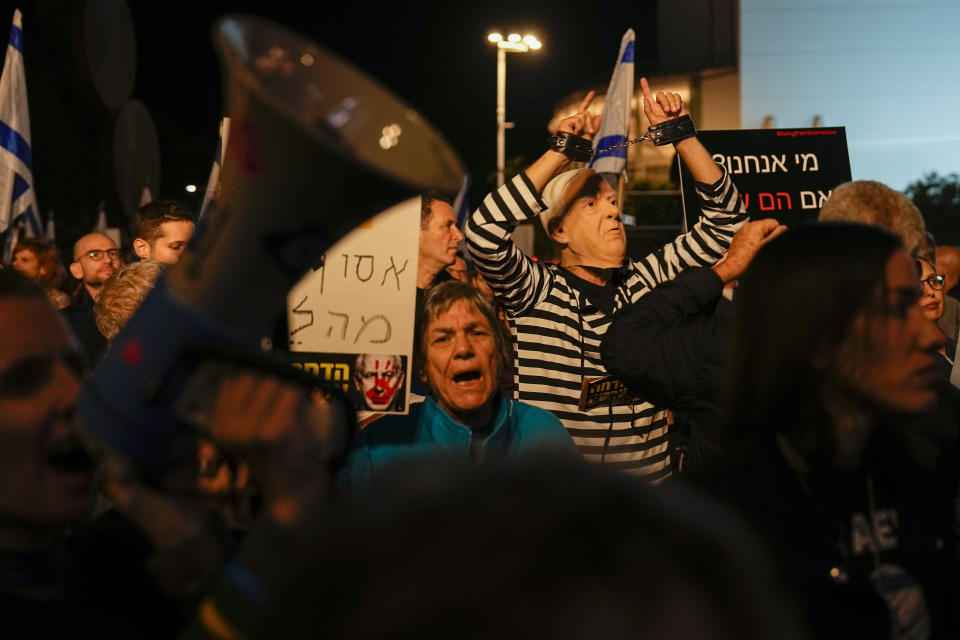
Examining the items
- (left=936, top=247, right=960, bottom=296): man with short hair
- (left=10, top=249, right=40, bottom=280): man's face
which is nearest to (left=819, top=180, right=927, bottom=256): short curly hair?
(left=936, top=247, right=960, bottom=296): man with short hair

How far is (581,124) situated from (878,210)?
1.35 meters

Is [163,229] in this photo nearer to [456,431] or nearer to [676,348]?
[456,431]

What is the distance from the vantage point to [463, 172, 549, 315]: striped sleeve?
12.3ft

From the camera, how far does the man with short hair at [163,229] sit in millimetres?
4457

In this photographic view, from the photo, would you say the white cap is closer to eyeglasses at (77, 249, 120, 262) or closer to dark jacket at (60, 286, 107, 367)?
dark jacket at (60, 286, 107, 367)

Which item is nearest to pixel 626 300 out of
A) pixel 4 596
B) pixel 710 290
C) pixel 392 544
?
pixel 710 290

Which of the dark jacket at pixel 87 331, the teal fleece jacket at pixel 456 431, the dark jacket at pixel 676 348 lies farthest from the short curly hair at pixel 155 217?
the dark jacket at pixel 676 348

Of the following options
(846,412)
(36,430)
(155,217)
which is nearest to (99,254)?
(155,217)

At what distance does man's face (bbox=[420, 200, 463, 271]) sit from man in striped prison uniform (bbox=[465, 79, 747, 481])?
0.79m

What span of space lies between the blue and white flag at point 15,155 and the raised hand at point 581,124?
4.10m

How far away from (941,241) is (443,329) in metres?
59.8

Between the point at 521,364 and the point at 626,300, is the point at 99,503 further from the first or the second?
the point at 626,300

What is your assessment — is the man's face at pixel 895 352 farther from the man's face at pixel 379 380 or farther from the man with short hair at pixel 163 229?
the man with short hair at pixel 163 229

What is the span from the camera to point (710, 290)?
3.19 m
